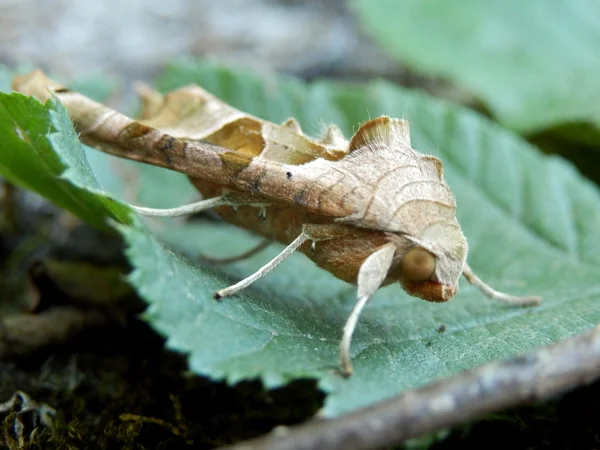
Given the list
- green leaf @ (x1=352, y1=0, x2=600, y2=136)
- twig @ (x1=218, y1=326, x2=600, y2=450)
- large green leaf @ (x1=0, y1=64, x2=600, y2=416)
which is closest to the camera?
twig @ (x1=218, y1=326, x2=600, y2=450)

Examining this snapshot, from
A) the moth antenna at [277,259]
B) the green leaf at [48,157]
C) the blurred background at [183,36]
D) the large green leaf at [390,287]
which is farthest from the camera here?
the blurred background at [183,36]

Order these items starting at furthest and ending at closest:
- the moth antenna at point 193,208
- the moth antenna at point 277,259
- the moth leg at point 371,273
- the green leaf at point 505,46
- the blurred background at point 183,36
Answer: the blurred background at point 183,36
the green leaf at point 505,46
the moth antenna at point 193,208
the moth antenna at point 277,259
the moth leg at point 371,273

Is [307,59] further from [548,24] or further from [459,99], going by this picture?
[548,24]

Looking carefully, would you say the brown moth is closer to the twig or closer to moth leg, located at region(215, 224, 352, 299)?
moth leg, located at region(215, 224, 352, 299)

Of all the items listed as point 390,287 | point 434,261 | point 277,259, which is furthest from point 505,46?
point 277,259

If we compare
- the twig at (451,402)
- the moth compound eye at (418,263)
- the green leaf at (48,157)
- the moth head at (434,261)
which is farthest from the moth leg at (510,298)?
the green leaf at (48,157)

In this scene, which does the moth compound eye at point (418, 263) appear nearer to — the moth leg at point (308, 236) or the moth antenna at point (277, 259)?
the moth leg at point (308, 236)

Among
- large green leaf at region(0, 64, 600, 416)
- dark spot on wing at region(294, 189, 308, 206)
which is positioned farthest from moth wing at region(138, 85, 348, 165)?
large green leaf at region(0, 64, 600, 416)
